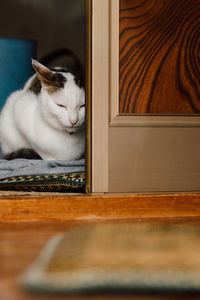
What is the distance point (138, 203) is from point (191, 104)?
0.42 m

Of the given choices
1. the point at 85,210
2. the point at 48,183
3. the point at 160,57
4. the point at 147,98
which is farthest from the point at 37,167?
the point at 160,57

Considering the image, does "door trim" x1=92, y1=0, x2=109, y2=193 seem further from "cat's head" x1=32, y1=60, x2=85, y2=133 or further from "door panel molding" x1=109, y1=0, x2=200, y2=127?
"cat's head" x1=32, y1=60, x2=85, y2=133

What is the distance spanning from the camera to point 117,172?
4.26 ft

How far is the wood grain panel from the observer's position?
1287 mm

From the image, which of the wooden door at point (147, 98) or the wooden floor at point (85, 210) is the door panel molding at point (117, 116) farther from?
the wooden floor at point (85, 210)

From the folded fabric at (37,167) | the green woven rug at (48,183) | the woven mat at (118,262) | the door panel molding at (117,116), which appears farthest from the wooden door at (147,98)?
the woven mat at (118,262)

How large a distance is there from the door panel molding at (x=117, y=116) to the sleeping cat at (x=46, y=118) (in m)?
0.33

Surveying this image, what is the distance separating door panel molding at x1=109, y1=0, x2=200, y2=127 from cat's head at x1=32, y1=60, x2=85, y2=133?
0.33 meters

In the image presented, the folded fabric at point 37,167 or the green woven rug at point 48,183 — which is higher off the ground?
the folded fabric at point 37,167

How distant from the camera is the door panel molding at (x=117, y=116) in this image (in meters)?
1.27

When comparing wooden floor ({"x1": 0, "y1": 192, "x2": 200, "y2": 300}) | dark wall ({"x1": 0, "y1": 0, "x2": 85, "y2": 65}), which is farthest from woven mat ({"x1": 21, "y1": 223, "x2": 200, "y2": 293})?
dark wall ({"x1": 0, "y1": 0, "x2": 85, "y2": 65})

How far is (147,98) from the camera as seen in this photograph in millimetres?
1310

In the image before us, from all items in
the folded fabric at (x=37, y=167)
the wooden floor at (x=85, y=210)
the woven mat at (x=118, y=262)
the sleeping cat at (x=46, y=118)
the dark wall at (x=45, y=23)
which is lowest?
the wooden floor at (x=85, y=210)

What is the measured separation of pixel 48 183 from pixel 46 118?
1.30 feet
